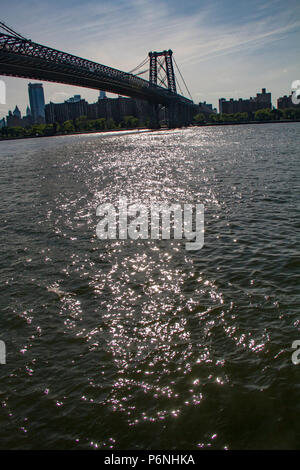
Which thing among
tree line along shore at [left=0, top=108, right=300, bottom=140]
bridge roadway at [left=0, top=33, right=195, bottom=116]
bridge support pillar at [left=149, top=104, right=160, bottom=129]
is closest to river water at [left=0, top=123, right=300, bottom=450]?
bridge roadway at [left=0, top=33, right=195, bottom=116]

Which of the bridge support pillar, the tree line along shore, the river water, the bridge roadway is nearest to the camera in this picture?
the river water

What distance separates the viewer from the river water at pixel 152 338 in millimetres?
4297

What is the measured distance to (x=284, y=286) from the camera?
7312 millimetres

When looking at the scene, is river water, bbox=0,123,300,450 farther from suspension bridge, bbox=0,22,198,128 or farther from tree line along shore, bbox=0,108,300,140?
tree line along shore, bbox=0,108,300,140

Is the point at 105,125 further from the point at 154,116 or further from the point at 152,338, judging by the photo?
the point at 152,338

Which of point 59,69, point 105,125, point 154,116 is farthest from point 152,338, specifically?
point 105,125

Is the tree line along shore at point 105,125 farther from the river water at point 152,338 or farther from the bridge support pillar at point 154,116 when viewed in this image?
the river water at point 152,338

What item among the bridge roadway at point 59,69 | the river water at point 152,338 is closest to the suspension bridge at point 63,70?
the bridge roadway at point 59,69

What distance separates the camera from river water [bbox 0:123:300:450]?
430 cm

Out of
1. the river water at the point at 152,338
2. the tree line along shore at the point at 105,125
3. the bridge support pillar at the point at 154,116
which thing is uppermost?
the tree line along shore at the point at 105,125

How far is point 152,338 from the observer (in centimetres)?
589

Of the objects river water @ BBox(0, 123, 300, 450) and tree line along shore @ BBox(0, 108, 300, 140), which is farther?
tree line along shore @ BBox(0, 108, 300, 140)

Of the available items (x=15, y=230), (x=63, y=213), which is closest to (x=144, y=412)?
(x=15, y=230)
